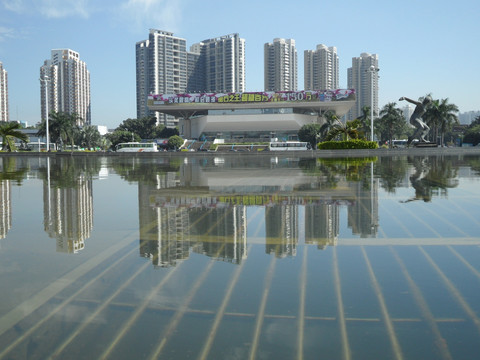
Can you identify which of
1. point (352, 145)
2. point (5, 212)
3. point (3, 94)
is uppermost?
point (3, 94)

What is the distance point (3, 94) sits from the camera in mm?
141125

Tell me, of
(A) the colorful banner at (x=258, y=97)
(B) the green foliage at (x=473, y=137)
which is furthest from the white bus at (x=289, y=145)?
(B) the green foliage at (x=473, y=137)

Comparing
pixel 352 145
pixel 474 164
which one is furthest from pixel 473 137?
pixel 474 164

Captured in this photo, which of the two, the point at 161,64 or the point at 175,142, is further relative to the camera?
the point at 161,64

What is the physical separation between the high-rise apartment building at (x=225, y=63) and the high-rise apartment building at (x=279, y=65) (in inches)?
340

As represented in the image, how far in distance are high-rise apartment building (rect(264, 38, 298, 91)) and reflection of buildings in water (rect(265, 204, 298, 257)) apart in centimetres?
12526

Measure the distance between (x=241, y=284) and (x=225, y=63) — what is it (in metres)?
136

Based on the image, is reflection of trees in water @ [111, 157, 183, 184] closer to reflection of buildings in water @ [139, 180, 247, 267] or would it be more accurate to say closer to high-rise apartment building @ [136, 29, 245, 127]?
reflection of buildings in water @ [139, 180, 247, 267]

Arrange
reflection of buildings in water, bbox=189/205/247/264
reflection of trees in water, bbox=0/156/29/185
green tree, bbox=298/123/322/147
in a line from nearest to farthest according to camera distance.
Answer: reflection of buildings in water, bbox=189/205/247/264, reflection of trees in water, bbox=0/156/29/185, green tree, bbox=298/123/322/147

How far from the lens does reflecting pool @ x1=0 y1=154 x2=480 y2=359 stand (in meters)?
2.72

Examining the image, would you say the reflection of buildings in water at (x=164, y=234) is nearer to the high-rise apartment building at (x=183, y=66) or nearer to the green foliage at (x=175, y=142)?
the green foliage at (x=175, y=142)

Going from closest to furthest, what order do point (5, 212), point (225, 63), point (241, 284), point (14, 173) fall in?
point (241, 284), point (5, 212), point (14, 173), point (225, 63)

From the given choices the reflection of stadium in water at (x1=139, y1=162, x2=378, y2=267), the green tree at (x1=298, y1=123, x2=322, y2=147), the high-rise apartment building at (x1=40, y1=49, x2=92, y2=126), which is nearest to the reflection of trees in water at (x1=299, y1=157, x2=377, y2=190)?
the reflection of stadium in water at (x1=139, y1=162, x2=378, y2=267)

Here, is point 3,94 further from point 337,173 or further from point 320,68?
point 337,173
